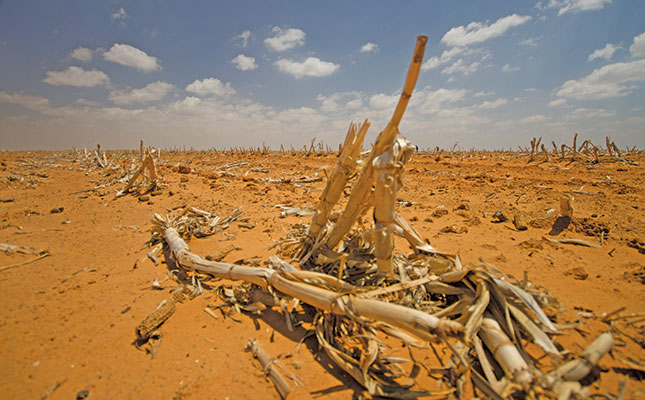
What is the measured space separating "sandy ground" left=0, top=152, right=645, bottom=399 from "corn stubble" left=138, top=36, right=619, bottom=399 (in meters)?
0.29

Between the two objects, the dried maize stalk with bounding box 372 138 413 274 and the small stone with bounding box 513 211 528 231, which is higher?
the dried maize stalk with bounding box 372 138 413 274

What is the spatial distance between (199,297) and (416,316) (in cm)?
243

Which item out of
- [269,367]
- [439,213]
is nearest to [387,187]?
[269,367]

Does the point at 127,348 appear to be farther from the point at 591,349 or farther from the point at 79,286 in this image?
the point at 591,349

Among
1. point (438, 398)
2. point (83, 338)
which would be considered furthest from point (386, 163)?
point (83, 338)

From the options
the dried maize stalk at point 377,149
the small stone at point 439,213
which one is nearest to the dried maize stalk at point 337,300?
the dried maize stalk at point 377,149

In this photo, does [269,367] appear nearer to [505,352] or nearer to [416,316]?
[416,316]

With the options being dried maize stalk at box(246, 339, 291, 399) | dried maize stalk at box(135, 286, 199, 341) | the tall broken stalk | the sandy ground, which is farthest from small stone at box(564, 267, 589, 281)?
dried maize stalk at box(135, 286, 199, 341)

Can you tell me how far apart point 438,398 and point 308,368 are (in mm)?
953

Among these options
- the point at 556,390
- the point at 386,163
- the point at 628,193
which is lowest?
the point at 556,390

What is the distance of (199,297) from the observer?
2.91m

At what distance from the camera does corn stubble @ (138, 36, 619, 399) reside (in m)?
1.57

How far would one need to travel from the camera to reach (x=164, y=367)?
1987mm

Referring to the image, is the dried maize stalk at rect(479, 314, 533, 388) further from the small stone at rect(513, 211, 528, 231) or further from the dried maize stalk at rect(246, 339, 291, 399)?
the small stone at rect(513, 211, 528, 231)
